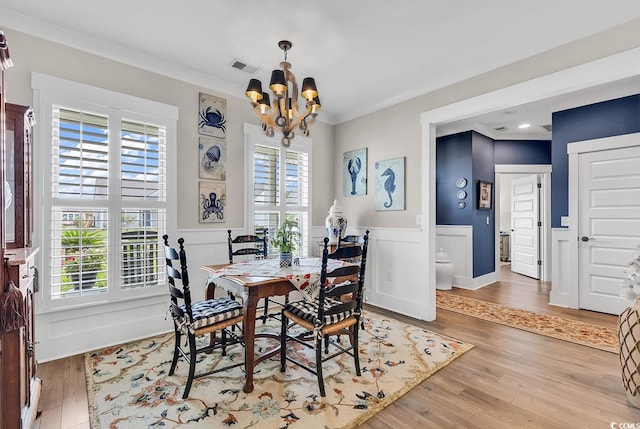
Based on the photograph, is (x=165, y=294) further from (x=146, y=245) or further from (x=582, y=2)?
(x=582, y=2)

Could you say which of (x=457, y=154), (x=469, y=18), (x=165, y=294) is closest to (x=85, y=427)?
(x=165, y=294)

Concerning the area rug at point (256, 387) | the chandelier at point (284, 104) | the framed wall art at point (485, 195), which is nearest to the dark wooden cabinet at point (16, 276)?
the area rug at point (256, 387)

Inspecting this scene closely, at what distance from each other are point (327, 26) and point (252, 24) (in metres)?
0.61

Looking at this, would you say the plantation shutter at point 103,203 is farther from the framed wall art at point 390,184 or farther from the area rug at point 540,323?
the area rug at point 540,323

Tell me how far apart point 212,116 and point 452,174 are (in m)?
4.10

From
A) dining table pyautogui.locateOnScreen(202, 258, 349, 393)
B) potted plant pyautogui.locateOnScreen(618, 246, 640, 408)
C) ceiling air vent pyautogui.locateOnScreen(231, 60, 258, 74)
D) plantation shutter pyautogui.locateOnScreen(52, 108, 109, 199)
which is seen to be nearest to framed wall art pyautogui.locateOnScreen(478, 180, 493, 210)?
potted plant pyautogui.locateOnScreen(618, 246, 640, 408)

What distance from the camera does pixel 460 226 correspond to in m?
5.34

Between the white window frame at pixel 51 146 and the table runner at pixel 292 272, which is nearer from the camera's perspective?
the table runner at pixel 292 272

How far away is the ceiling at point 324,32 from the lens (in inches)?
90.0

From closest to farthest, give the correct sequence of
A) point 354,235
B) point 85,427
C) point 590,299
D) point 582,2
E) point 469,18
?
point 85,427 < point 582,2 < point 469,18 < point 590,299 < point 354,235

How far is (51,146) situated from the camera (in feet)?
8.43

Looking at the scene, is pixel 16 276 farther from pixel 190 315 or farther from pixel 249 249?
pixel 249 249

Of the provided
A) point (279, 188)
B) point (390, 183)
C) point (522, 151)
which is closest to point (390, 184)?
point (390, 183)

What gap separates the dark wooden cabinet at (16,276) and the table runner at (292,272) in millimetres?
1164
